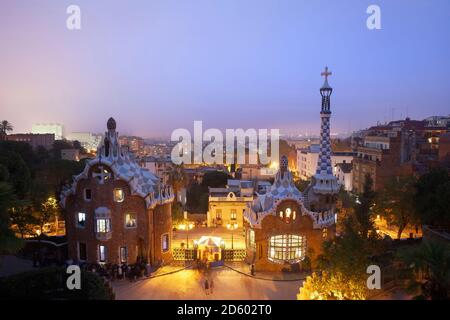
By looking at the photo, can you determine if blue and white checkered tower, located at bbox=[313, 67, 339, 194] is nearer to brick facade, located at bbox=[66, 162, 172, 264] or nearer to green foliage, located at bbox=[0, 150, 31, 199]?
brick facade, located at bbox=[66, 162, 172, 264]

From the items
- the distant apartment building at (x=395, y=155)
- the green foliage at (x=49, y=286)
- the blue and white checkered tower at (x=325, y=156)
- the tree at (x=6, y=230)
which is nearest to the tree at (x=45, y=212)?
the green foliage at (x=49, y=286)

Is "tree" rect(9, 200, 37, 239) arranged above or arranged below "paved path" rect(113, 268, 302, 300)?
above

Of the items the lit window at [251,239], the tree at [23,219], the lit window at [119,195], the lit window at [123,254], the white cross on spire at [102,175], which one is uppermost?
the white cross on spire at [102,175]

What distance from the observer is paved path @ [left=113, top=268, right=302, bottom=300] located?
24.8m

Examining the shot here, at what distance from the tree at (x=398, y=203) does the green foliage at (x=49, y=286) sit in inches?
1161

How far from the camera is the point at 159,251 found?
31547mm

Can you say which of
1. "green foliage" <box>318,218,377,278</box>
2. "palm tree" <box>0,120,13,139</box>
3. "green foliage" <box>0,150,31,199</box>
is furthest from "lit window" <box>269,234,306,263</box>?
"palm tree" <box>0,120,13,139</box>

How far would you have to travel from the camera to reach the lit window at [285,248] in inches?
1195

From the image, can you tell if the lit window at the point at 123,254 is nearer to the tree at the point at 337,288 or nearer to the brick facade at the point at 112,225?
the brick facade at the point at 112,225

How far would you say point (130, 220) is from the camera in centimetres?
3056

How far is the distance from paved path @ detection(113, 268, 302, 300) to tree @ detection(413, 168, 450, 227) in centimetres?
1345
